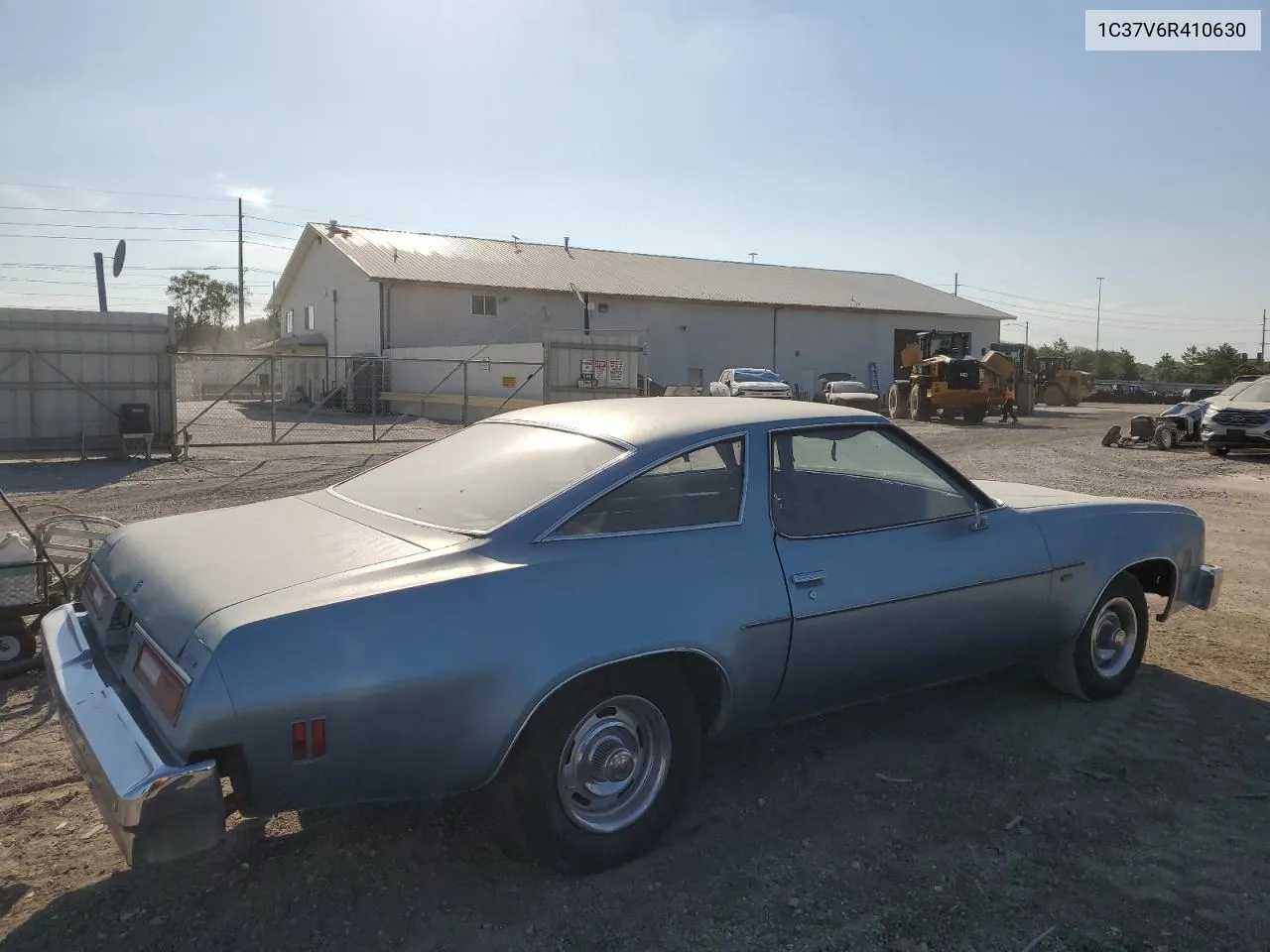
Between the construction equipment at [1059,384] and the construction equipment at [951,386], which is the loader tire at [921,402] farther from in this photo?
the construction equipment at [1059,384]

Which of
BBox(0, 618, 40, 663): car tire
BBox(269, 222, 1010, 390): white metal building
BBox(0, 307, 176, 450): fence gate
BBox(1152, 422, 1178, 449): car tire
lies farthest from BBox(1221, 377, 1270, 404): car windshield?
BBox(269, 222, 1010, 390): white metal building

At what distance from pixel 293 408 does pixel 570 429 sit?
3467 centimetres

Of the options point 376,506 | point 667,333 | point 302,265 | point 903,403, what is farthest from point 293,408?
point 376,506

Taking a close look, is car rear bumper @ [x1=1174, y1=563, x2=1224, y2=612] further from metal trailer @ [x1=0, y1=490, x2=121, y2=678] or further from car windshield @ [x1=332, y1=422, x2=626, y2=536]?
metal trailer @ [x1=0, y1=490, x2=121, y2=678]

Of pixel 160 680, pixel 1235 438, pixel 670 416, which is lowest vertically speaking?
pixel 160 680

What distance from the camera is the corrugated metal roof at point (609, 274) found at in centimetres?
3656

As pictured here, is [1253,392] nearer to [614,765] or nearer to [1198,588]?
[1198,588]

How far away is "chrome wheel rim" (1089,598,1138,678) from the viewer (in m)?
4.64

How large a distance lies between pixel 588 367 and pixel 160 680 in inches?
778

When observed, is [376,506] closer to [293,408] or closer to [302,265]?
[293,408]

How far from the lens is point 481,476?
360 centimetres

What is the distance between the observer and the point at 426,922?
2.88m

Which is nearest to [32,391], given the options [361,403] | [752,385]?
[361,403]

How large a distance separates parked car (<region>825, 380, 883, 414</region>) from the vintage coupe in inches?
1158
